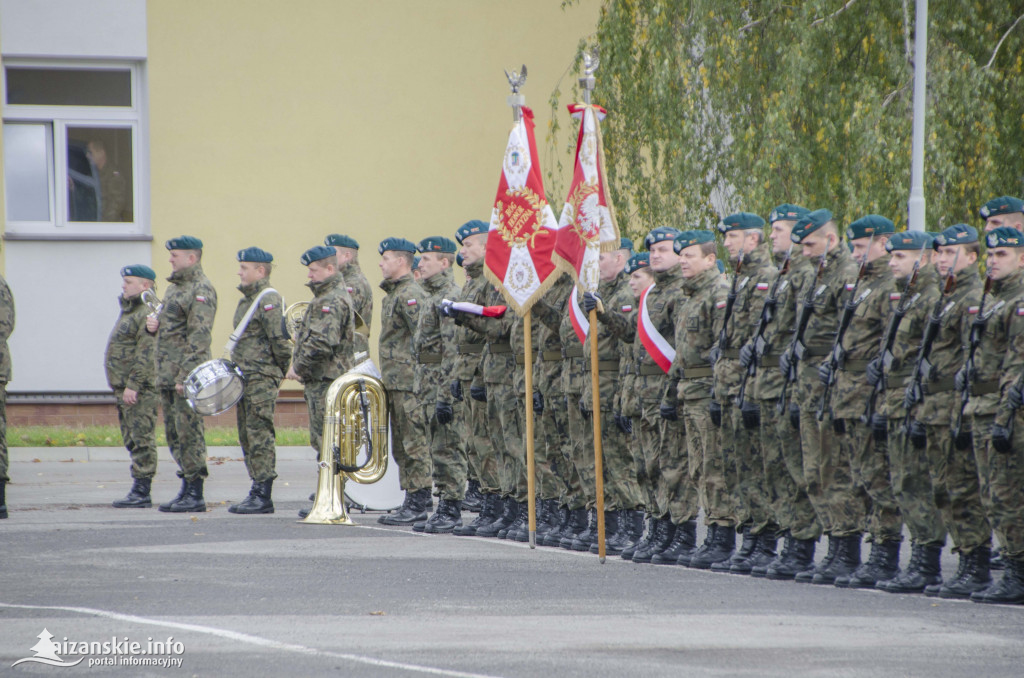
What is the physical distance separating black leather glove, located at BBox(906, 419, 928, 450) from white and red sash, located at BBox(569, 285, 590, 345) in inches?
103

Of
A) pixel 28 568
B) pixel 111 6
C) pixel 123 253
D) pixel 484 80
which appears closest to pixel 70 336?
pixel 123 253

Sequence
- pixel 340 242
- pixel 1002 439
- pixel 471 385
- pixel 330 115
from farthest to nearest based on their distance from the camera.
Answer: pixel 330 115, pixel 340 242, pixel 471 385, pixel 1002 439

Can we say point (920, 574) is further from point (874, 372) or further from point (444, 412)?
point (444, 412)

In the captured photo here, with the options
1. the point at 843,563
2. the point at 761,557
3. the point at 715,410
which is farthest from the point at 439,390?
the point at 843,563

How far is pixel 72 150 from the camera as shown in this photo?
20.6 m

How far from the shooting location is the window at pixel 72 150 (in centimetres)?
2033

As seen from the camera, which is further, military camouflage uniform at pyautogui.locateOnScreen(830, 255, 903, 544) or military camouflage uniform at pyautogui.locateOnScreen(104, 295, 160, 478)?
military camouflage uniform at pyautogui.locateOnScreen(104, 295, 160, 478)

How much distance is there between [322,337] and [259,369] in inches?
30.0

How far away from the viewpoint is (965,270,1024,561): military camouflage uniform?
796 cm

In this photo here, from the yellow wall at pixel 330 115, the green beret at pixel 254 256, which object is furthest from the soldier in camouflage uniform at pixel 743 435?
the yellow wall at pixel 330 115

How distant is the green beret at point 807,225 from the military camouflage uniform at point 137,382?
6419 millimetres

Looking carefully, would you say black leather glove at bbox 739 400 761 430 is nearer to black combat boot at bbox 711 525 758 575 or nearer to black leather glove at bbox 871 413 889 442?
black combat boot at bbox 711 525 758 575

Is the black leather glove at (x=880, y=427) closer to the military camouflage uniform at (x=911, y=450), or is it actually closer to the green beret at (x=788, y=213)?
the military camouflage uniform at (x=911, y=450)


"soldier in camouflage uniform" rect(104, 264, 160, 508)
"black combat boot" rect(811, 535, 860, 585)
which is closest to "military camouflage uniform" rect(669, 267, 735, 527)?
"black combat boot" rect(811, 535, 860, 585)
